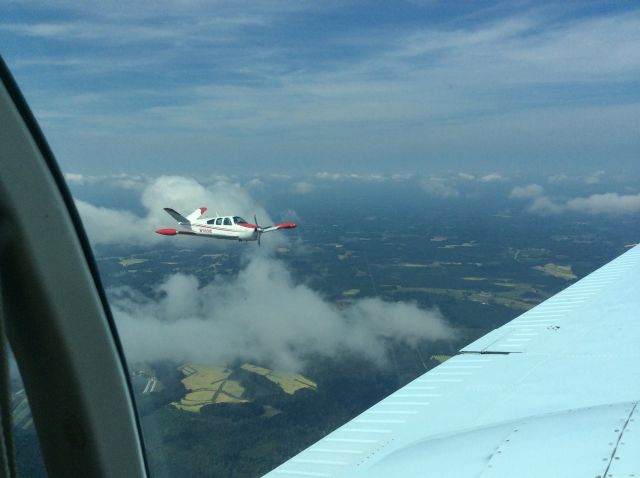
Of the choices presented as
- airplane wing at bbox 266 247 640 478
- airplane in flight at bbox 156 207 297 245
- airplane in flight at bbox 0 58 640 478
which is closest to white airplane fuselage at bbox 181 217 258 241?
airplane in flight at bbox 156 207 297 245

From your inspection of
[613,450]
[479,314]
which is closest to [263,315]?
[479,314]

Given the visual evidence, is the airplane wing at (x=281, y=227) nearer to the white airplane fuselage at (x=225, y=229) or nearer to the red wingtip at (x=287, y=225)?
the red wingtip at (x=287, y=225)

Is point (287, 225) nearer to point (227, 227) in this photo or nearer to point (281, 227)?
point (281, 227)

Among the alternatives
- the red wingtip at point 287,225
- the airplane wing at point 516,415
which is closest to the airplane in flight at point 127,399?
the airplane wing at point 516,415

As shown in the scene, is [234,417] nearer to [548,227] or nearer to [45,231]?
[45,231]

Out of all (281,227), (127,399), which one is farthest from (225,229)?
(127,399)

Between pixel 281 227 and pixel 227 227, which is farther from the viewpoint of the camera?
pixel 281 227

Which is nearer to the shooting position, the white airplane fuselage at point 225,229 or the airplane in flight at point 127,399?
the airplane in flight at point 127,399
